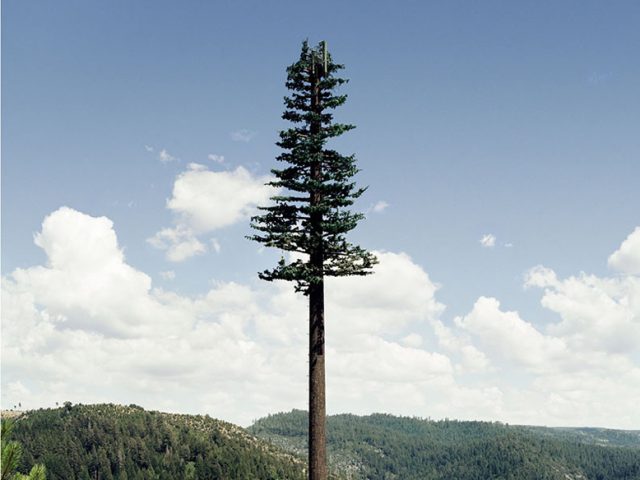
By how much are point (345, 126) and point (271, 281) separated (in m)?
6.96

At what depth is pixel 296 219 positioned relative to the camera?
86.9ft

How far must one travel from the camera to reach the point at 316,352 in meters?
25.4

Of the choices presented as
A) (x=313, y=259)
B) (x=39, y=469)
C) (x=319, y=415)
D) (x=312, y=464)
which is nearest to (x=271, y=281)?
(x=313, y=259)

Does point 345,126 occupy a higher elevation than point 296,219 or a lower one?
higher

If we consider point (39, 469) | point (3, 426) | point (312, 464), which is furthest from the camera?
point (312, 464)

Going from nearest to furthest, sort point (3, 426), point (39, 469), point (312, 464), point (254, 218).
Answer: point (3, 426) < point (39, 469) < point (312, 464) < point (254, 218)

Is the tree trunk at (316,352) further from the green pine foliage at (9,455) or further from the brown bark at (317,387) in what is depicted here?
the green pine foliage at (9,455)

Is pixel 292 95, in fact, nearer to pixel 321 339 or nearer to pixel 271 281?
pixel 271 281

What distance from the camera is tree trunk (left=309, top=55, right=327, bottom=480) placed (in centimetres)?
2472

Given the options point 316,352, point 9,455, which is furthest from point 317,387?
point 9,455

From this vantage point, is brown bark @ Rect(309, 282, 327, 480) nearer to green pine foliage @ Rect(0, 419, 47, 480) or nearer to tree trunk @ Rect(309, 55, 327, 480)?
tree trunk @ Rect(309, 55, 327, 480)

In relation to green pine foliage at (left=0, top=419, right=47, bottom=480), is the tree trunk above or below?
above

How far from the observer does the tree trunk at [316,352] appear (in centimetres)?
2472

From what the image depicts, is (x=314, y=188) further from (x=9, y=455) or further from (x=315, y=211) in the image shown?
(x=9, y=455)
